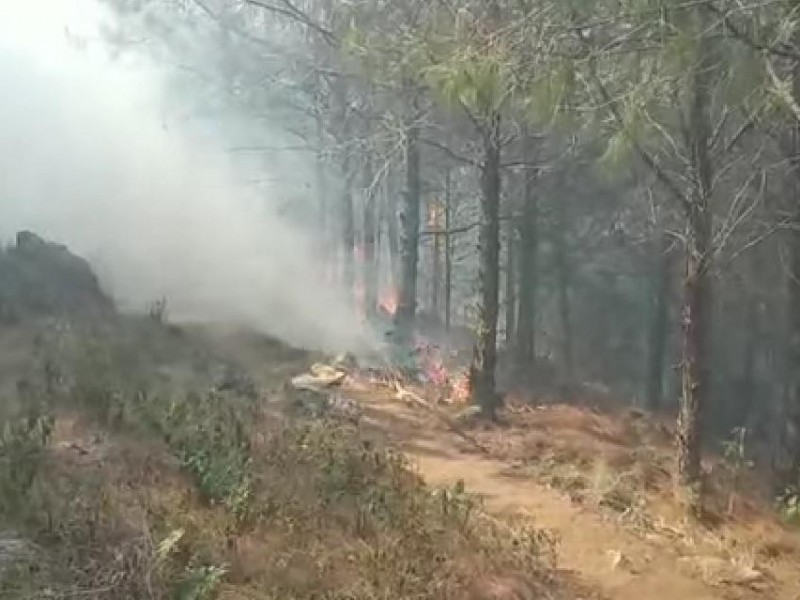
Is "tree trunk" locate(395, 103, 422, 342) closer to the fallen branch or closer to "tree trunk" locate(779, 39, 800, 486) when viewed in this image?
the fallen branch

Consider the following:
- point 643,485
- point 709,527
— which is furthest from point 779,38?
point 643,485

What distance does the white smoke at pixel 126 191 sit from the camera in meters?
19.7

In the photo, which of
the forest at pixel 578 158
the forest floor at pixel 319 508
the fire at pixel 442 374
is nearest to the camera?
the forest floor at pixel 319 508

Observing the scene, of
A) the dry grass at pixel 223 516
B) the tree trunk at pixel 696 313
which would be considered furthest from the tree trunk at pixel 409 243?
the dry grass at pixel 223 516

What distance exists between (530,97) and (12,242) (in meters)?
12.3

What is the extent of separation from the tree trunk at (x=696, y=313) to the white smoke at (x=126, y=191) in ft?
31.6

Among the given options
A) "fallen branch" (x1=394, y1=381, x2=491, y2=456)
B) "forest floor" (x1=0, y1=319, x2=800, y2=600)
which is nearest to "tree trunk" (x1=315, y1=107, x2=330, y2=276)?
"fallen branch" (x1=394, y1=381, x2=491, y2=456)

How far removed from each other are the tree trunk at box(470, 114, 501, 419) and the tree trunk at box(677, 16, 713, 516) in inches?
139

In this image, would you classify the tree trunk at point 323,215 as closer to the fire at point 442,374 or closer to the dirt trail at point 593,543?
the fire at point 442,374

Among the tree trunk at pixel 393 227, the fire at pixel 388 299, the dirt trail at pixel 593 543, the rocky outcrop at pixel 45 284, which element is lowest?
the dirt trail at pixel 593 543

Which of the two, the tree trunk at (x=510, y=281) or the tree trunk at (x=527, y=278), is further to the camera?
the tree trunk at (x=510, y=281)

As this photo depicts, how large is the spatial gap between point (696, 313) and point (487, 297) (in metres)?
3.81

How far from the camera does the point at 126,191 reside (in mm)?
22031

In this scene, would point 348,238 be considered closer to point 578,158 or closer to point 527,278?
point 527,278
